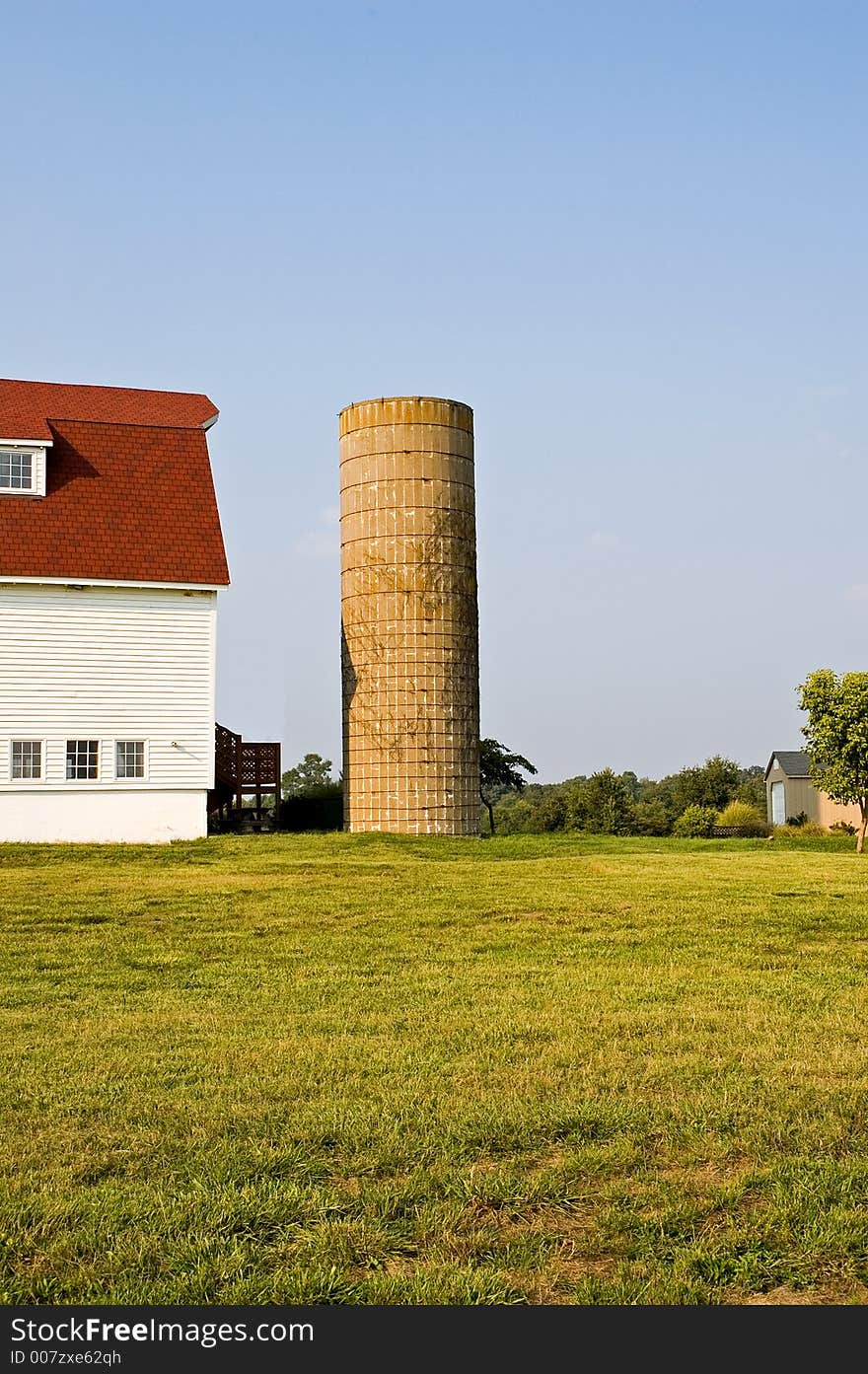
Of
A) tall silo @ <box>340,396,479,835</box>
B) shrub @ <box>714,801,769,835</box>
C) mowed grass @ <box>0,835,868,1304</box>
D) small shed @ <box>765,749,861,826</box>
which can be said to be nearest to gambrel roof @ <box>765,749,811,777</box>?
small shed @ <box>765,749,861,826</box>

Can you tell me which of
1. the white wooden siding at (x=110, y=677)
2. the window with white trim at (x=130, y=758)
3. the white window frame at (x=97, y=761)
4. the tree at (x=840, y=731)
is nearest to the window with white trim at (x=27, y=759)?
the white wooden siding at (x=110, y=677)

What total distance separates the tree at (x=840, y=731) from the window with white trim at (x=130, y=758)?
1689 centimetres

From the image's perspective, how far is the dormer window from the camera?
2992 cm

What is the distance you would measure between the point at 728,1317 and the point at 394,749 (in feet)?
95.1

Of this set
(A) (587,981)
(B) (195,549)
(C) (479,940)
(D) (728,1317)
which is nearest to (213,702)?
(B) (195,549)

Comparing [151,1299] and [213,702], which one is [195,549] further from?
[151,1299]

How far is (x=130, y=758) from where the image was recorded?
29.5 meters

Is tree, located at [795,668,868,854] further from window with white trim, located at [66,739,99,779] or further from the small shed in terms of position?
the small shed

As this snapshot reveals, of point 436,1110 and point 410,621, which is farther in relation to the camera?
point 410,621

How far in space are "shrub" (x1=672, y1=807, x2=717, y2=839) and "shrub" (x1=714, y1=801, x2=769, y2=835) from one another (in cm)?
53

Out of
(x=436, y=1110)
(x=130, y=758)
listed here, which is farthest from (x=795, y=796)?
(x=436, y=1110)

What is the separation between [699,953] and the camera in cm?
1355

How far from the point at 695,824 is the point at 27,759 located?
26.7 metres

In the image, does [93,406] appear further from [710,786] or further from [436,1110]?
[710,786]
